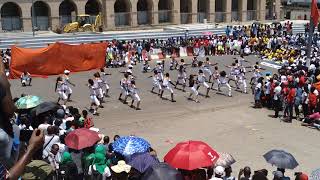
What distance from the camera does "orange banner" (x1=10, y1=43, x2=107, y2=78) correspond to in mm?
26516

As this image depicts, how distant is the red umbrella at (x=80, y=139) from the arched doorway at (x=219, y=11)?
4301 centimetres

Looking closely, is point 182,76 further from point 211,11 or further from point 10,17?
point 211,11

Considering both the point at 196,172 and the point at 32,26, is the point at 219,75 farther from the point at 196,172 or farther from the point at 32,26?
the point at 32,26

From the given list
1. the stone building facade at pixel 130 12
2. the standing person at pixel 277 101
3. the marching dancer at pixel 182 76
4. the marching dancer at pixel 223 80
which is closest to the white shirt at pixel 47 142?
the standing person at pixel 277 101

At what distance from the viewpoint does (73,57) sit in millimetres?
28297

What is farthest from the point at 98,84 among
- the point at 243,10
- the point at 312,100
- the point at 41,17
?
the point at 243,10

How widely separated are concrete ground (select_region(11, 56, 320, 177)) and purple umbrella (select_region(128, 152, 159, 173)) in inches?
177

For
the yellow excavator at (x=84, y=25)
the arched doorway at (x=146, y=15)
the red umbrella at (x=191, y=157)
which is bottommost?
the red umbrella at (x=191, y=157)

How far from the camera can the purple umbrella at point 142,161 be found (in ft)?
30.0

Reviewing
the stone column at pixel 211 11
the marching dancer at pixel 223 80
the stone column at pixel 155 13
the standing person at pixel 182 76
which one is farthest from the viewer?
the stone column at pixel 211 11

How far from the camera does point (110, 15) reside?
45.9 metres

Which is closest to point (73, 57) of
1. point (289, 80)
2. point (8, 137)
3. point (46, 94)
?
point (46, 94)

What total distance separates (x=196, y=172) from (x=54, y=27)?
37.6m

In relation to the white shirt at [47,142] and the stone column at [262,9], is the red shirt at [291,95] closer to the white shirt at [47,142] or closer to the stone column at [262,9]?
the white shirt at [47,142]
